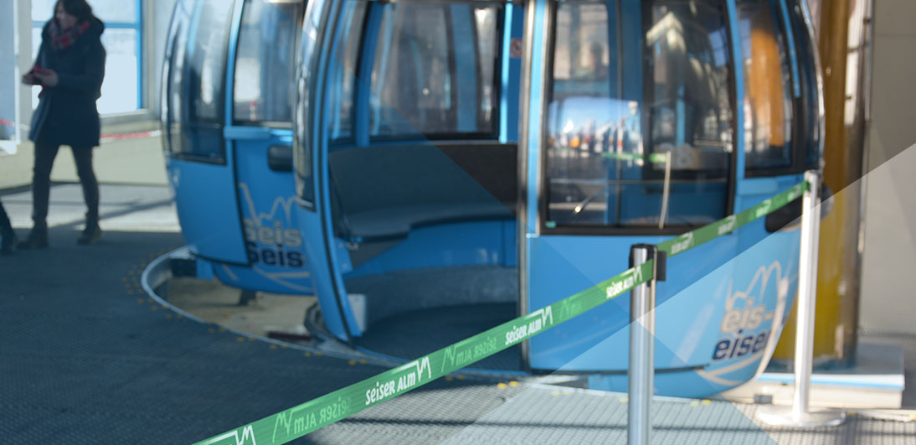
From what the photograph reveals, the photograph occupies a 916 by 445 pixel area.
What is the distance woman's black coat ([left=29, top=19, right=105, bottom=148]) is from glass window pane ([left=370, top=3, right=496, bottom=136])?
198cm

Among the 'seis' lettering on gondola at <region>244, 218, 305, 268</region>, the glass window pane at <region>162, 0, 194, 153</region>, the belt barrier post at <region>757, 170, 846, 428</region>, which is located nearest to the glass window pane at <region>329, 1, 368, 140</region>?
the 'seis' lettering on gondola at <region>244, 218, 305, 268</region>

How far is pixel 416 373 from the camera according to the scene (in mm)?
1892

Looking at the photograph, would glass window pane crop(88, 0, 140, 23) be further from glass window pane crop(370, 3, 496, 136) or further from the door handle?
the door handle

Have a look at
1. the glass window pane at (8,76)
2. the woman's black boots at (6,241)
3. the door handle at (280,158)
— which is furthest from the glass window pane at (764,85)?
the glass window pane at (8,76)

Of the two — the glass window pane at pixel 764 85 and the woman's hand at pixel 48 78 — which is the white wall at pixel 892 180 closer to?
the glass window pane at pixel 764 85

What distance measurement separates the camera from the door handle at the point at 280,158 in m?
4.88

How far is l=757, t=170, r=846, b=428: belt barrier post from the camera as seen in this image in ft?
10.9

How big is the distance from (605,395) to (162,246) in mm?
3830

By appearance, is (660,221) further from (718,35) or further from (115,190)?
(115,190)

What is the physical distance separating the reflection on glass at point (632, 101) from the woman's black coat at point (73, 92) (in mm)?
3567

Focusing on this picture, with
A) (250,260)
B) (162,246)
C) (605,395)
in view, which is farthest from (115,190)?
(605,395)

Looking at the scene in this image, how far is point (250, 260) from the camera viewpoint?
5215 millimetres

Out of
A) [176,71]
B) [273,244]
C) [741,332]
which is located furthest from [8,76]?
[741,332]

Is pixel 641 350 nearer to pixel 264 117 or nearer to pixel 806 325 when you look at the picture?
pixel 806 325
